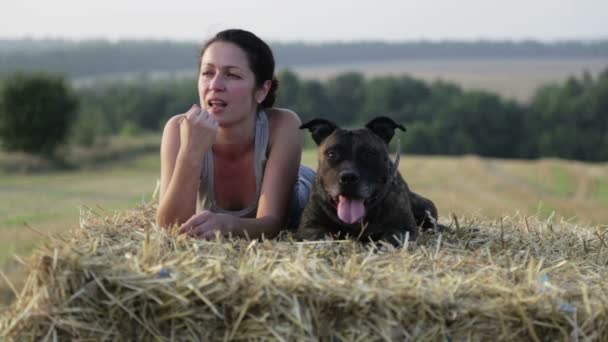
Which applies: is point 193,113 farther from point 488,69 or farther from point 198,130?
point 488,69

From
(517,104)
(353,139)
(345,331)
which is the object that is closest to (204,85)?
(353,139)

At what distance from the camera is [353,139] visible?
4.49 metres

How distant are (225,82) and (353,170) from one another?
1095 mm

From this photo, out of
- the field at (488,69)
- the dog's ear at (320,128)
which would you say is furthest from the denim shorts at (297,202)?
the field at (488,69)

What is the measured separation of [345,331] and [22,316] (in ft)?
4.52

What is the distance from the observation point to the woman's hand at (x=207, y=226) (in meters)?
4.24

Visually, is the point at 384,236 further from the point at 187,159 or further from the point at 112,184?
the point at 112,184

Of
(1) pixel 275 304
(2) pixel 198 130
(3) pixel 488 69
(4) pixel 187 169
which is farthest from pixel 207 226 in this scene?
(3) pixel 488 69

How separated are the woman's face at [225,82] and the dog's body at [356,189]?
520 millimetres

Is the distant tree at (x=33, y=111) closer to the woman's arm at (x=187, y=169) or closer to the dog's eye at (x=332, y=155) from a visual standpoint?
the woman's arm at (x=187, y=169)

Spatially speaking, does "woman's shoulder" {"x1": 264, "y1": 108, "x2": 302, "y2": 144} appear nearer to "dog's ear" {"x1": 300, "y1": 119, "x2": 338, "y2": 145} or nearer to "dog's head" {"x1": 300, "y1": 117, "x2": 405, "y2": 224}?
"dog's ear" {"x1": 300, "y1": 119, "x2": 338, "y2": 145}

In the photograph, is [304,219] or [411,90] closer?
[304,219]

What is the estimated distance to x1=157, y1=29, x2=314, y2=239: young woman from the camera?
4.61 metres

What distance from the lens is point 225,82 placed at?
480 cm
